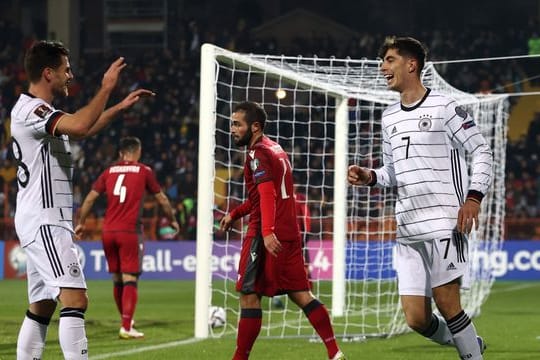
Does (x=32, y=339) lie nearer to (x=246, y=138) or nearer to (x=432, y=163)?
(x=246, y=138)

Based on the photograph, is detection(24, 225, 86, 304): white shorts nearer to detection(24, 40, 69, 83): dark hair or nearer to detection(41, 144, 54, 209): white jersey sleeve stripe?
detection(41, 144, 54, 209): white jersey sleeve stripe

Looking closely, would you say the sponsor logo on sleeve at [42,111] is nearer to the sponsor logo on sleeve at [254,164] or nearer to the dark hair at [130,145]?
the sponsor logo on sleeve at [254,164]

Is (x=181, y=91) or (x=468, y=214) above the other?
(x=181, y=91)

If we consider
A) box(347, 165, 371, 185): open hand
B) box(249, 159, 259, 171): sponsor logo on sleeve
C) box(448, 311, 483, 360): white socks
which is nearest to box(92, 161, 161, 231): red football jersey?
box(249, 159, 259, 171): sponsor logo on sleeve

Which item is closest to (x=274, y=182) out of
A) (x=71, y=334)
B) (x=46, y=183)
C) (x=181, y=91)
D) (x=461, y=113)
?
(x=461, y=113)

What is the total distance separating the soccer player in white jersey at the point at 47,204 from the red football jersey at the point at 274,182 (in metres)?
1.82

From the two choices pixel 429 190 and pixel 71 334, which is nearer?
pixel 71 334

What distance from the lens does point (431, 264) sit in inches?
267

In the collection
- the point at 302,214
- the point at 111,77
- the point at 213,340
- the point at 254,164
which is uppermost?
the point at 111,77

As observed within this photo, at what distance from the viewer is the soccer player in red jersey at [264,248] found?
8023 millimetres

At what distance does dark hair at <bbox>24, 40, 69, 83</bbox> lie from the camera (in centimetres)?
642

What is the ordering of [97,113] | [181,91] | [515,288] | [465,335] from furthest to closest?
[181,91]
[515,288]
[465,335]
[97,113]

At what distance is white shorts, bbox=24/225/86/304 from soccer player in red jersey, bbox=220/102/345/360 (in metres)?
1.89

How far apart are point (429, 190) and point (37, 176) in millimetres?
2196
